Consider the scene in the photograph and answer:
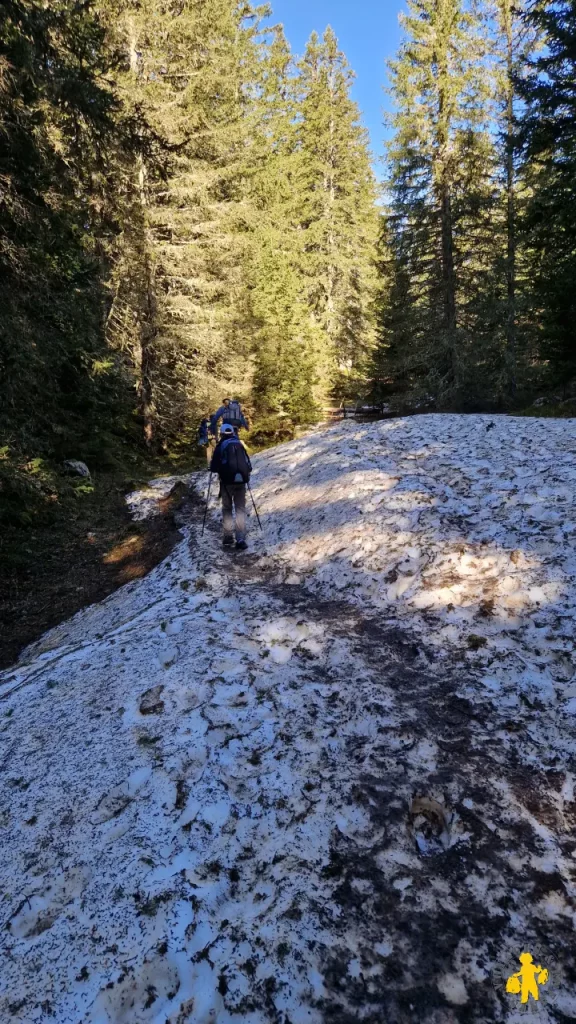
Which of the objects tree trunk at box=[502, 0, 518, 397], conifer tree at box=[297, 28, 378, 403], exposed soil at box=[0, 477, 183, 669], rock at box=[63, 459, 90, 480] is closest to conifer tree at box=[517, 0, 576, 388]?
tree trunk at box=[502, 0, 518, 397]

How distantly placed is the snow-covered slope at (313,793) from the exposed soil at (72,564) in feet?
4.55

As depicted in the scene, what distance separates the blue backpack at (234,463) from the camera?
26.0ft

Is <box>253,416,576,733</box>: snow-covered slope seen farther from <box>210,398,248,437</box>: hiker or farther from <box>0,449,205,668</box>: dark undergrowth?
<box>0,449,205,668</box>: dark undergrowth

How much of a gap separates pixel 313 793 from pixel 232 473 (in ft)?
17.8

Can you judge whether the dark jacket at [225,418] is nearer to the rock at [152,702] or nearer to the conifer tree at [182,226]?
the rock at [152,702]

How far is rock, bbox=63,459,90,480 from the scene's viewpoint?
1303 cm

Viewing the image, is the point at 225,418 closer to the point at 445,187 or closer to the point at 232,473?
the point at 232,473

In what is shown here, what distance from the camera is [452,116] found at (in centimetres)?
1872

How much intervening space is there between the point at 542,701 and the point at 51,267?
9.91 meters

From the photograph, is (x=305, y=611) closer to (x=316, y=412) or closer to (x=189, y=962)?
(x=189, y=962)

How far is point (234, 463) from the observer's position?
792cm

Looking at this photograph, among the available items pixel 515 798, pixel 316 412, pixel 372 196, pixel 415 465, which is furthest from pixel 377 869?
pixel 372 196

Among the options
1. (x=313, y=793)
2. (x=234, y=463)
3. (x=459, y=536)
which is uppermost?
(x=234, y=463)

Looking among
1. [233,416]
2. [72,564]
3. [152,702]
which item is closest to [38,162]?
[233,416]
